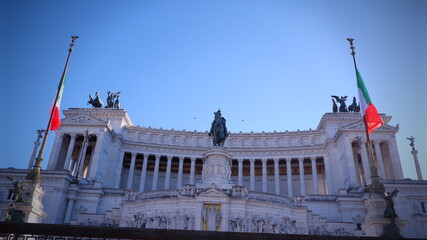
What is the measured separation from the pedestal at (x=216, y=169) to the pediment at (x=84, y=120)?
28623mm

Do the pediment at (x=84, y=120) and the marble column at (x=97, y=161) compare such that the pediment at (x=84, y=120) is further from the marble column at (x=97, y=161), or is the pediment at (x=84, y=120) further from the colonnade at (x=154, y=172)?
the colonnade at (x=154, y=172)

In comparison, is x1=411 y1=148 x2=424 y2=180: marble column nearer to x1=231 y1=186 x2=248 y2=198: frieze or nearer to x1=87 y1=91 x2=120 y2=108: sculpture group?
x1=231 y1=186 x2=248 y2=198: frieze

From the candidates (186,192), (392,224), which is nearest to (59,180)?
(186,192)

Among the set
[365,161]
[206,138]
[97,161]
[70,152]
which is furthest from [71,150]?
[365,161]

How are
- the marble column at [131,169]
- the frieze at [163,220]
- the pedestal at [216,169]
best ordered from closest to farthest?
the frieze at [163,220] < the pedestal at [216,169] < the marble column at [131,169]

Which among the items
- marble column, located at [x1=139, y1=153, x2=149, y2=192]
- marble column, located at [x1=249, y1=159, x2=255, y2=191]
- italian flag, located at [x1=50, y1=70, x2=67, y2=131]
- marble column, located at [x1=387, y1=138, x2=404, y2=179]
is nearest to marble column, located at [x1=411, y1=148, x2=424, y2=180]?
marble column, located at [x1=387, y1=138, x2=404, y2=179]

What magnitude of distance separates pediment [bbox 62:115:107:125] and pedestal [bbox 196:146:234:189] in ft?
93.9

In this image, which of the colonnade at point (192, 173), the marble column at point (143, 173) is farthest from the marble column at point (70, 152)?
the marble column at point (143, 173)

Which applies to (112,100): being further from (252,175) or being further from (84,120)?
(252,175)

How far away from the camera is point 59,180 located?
41.7 m

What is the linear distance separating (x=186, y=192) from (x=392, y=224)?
63.8 feet

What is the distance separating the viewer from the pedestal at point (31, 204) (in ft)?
59.7

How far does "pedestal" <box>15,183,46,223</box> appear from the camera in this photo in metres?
18.2

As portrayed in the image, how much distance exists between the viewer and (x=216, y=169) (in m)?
34.5
